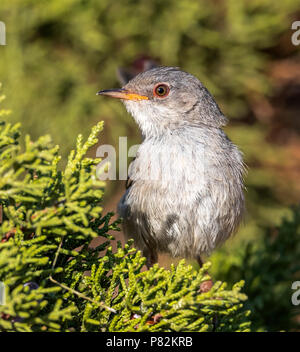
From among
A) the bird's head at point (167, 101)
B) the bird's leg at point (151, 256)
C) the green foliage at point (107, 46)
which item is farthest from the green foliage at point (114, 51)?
the bird's leg at point (151, 256)

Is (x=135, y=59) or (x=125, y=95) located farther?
(x=135, y=59)

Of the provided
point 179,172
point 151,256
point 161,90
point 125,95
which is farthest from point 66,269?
point 161,90

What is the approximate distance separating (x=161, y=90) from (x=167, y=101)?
0.34ft

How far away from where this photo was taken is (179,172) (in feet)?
9.37

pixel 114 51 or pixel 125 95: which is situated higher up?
pixel 114 51

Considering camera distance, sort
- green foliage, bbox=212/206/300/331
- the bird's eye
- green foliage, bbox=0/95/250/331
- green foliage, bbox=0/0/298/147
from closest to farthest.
Result: green foliage, bbox=0/95/250/331
green foliage, bbox=212/206/300/331
the bird's eye
green foliage, bbox=0/0/298/147

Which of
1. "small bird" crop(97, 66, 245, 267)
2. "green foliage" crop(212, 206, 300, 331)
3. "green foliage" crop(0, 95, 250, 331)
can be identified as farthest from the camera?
"green foliage" crop(212, 206, 300, 331)

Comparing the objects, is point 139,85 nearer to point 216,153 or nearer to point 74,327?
point 216,153

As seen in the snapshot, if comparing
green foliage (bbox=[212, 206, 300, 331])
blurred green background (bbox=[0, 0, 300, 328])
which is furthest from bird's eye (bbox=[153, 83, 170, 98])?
green foliage (bbox=[212, 206, 300, 331])

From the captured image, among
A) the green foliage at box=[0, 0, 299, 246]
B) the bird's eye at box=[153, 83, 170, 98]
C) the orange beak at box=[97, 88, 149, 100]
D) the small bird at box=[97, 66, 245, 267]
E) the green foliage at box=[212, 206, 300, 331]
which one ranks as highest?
the green foliage at box=[0, 0, 299, 246]

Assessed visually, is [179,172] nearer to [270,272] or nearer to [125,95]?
[125,95]

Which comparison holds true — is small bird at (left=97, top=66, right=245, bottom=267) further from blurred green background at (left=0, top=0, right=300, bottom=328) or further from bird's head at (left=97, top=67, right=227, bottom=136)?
blurred green background at (left=0, top=0, right=300, bottom=328)

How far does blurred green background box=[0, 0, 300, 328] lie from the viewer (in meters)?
4.09

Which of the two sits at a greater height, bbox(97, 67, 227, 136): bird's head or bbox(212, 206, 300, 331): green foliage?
bbox(97, 67, 227, 136): bird's head
